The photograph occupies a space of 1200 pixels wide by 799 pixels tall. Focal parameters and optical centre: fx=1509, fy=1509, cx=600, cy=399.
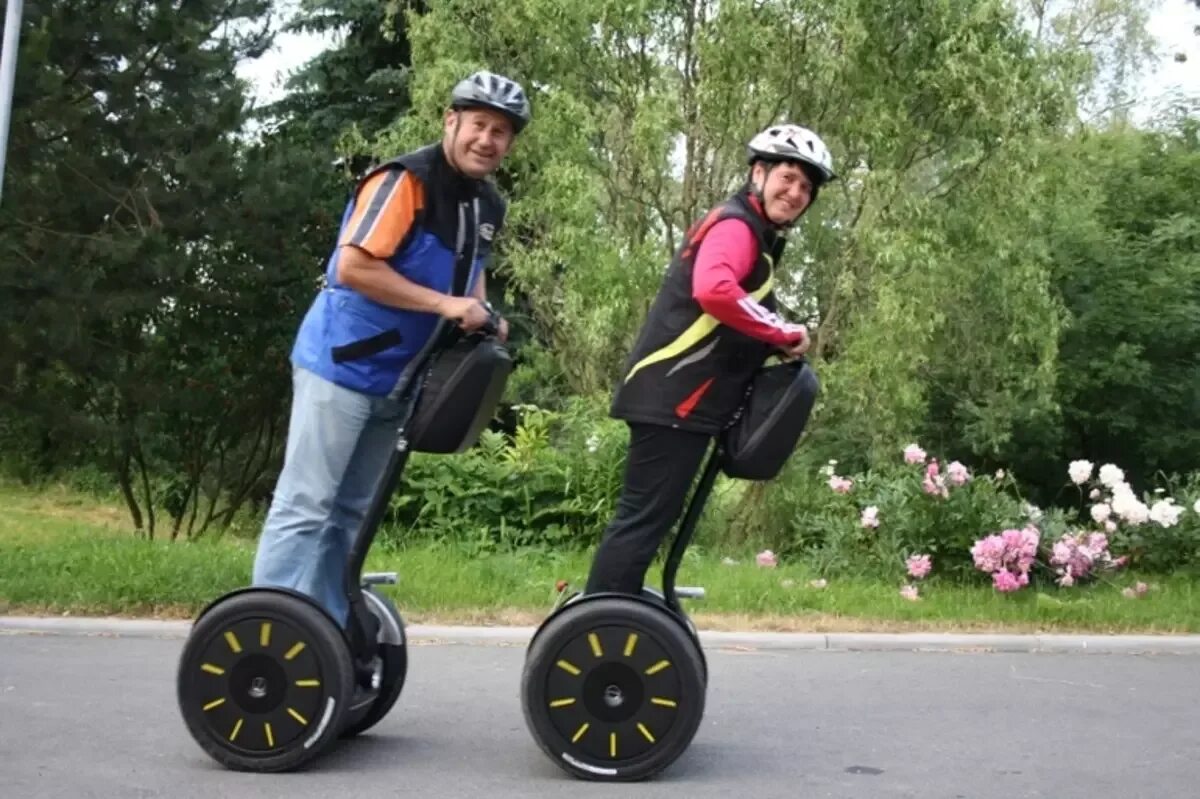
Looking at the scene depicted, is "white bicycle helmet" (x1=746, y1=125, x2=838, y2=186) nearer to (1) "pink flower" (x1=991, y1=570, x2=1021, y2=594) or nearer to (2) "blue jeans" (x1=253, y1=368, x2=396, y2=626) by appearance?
(2) "blue jeans" (x1=253, y1=368, x2=396, y2=626)

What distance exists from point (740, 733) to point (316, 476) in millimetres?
1805

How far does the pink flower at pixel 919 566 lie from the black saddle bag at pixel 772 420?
458 centimetres

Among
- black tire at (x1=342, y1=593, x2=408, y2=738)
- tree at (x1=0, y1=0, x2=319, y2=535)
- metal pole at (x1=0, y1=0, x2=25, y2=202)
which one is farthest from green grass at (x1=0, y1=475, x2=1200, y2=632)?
tree at (x1=0, y1=0, x2=319, y2=535)

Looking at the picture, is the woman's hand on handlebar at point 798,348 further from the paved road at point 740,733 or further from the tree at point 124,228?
the tree at point 124,228

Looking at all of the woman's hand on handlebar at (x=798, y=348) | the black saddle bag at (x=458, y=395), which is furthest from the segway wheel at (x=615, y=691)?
the woman's hand on handlebar at (x=798, y=348)

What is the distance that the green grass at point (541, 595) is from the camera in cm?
787

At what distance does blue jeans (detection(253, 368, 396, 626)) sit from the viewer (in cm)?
445

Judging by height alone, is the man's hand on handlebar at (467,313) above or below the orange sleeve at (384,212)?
below

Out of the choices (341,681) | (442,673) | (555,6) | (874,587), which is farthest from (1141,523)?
(555,6)

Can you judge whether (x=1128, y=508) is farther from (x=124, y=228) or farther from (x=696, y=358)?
(x=124, y=228)

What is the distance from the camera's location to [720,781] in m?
4.47

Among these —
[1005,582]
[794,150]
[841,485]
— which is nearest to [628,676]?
[794,150]

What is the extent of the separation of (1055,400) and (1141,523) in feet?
23.9

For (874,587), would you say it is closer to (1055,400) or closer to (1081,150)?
(1055,400)
